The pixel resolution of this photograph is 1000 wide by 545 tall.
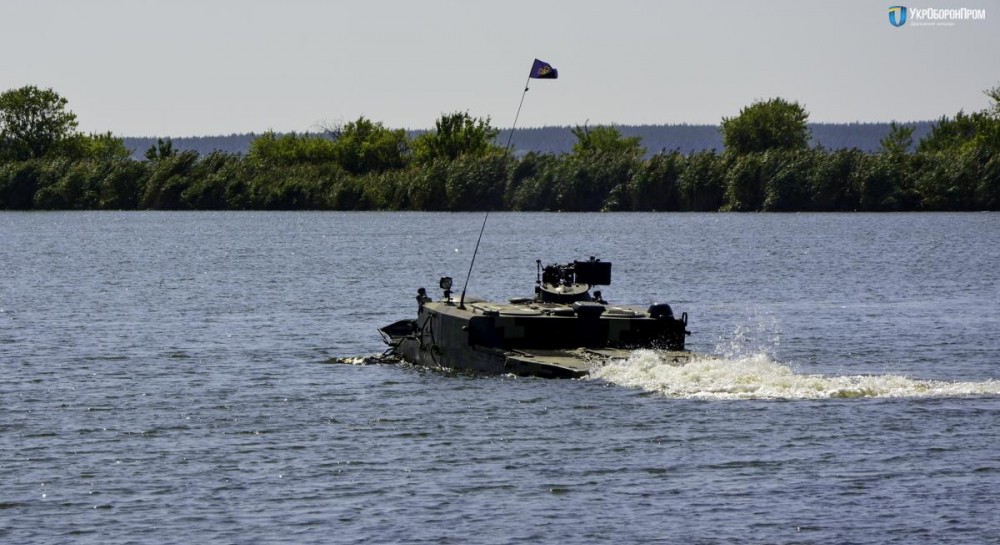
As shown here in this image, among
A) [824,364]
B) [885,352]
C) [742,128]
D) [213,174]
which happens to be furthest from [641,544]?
[742,128]

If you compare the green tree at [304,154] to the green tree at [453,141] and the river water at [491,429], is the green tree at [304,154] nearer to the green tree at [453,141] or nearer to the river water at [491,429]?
the green tree at [453,141]

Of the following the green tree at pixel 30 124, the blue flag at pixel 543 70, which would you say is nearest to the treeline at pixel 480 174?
the green tree at pixel 30 124

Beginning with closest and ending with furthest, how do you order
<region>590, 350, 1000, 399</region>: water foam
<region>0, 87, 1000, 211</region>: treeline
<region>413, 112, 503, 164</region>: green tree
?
<region>590, 350, 1000, 399</region>: water foam
<region>0, 87, 1000, 211</region>: treeline
<region>413, 112, 503, 164</region>: green tree

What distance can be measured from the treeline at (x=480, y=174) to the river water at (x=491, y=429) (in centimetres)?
7399

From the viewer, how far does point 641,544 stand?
2417 centimetres

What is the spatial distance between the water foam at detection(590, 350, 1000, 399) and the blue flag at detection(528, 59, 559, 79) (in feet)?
28.0

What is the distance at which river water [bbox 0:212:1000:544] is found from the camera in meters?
25.6

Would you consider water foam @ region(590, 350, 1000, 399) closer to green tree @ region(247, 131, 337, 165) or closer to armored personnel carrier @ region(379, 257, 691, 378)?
armored personnel carrier @ region(379, 257, 691, 378)

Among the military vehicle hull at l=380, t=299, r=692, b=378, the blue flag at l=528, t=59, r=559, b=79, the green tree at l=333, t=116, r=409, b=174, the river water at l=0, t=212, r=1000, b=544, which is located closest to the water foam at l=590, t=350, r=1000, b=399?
the river water at l=0, t=212, r=1000, b=544

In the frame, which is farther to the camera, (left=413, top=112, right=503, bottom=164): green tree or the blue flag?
(left=413, top=112, right=503, bottom=164): green tree

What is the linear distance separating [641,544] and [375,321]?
113ft

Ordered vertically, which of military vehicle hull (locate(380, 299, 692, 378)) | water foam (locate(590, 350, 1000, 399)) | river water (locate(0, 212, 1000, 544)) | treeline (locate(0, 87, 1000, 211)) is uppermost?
treeline (locate(0, 87, 1000, 211))

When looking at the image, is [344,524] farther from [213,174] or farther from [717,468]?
[213,174]

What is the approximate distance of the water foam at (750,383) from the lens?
36219mm
